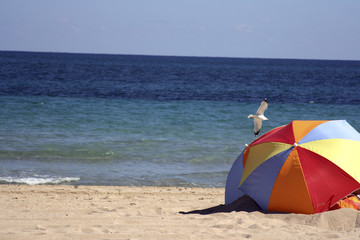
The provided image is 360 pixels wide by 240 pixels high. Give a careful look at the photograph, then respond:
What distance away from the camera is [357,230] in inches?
207

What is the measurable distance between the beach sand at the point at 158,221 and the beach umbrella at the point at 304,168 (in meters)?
0.19

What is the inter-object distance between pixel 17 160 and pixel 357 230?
28.3 feet

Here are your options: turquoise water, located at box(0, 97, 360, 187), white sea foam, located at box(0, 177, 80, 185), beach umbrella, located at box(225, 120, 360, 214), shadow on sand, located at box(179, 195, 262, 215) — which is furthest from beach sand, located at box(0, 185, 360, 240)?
turquoise water, located at box(0, 97, 360, 187)

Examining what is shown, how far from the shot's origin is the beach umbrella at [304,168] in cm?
572

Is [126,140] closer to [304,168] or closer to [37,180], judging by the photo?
[37,180]

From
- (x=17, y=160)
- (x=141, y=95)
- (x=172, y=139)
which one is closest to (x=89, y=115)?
(x=172, y=139)

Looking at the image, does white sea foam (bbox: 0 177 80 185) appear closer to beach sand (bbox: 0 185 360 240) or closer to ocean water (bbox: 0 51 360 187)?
ocean water (bbox: 0 51 360 187)

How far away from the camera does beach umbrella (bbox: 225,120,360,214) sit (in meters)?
5.72

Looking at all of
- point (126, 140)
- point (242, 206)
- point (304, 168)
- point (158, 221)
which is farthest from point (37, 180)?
point (304, 168)

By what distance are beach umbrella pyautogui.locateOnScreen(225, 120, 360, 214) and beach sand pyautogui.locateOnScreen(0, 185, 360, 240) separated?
0.19 m

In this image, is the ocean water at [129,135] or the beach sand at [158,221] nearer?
the beach sand at [158,221]

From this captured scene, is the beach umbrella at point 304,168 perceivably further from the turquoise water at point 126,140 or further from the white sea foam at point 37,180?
the white sea foam at point 37,180

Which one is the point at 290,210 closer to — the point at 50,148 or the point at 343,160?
the point at 343,160

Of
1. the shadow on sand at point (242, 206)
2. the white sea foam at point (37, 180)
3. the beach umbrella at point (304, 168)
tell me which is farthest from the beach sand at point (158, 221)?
the white sea foam at point (37, 180)
